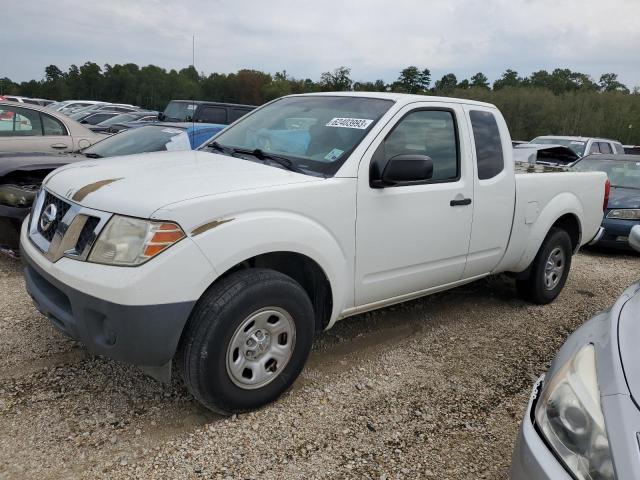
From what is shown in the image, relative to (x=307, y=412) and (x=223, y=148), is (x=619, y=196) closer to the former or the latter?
(x=223, y=148)

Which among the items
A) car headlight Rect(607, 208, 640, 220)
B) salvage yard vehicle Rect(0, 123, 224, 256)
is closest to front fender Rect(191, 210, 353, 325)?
salvage yard vehicle Rect(0, 123, 224, 256)

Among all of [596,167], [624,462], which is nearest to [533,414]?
[624,462]

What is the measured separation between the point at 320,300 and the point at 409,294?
0.83m

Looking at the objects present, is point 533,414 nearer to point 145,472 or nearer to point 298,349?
point 298,349

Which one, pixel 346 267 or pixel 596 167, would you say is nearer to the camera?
pixel 346 267

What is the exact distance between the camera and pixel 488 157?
4.09 meters

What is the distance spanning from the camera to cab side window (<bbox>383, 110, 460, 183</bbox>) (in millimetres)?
3463

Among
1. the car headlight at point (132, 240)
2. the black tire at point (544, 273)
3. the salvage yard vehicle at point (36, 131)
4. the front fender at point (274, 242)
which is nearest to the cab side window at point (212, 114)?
the salvage yard vehicle at point (36, 131)

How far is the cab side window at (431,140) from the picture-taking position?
346 centimetres

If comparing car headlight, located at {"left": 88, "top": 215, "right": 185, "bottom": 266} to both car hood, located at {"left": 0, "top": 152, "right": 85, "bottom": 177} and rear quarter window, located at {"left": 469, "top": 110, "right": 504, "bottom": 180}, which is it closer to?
rear quarter window, located at {"left": 469, "top": 110, "right": 504, "bottom": 180}

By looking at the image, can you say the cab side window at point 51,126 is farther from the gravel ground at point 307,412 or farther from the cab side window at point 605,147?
the cab side window at point 605,147

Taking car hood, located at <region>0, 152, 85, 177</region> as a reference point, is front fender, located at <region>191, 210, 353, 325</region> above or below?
below

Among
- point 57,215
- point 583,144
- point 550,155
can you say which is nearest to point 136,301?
point 57,215

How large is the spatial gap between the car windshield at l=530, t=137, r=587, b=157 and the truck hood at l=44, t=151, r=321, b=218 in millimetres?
11352
